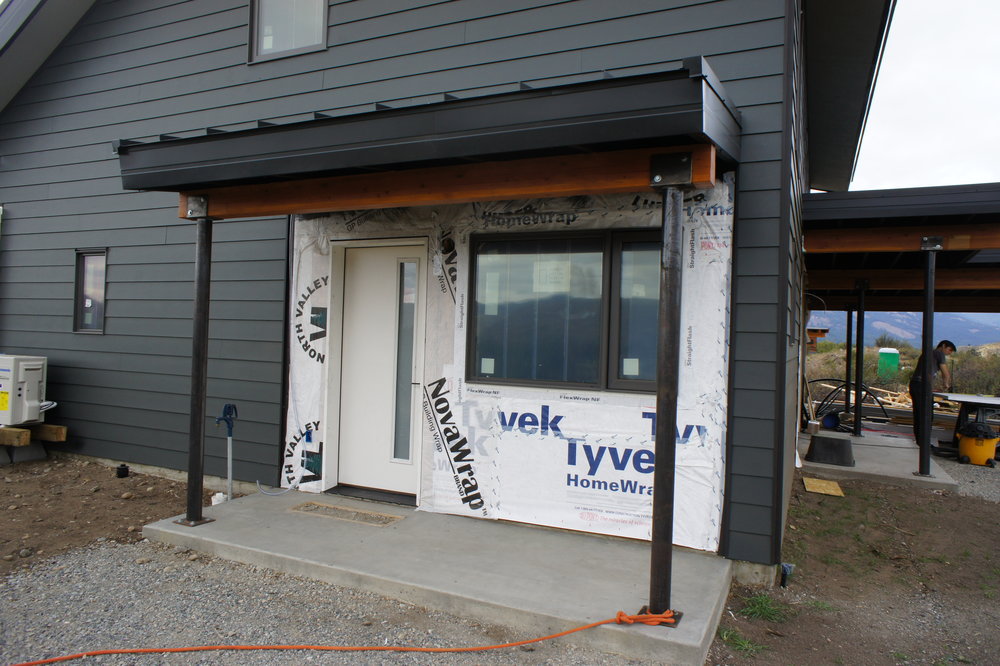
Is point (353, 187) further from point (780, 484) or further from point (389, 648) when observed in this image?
point (780, 484)

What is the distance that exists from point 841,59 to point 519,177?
5.23m

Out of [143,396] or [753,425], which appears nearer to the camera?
[753,425]

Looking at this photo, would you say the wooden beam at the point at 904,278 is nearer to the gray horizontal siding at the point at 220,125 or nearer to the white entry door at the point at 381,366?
the gray horizontal siding at the point at 220,125

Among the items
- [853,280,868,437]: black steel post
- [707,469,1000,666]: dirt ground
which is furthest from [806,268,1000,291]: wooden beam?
[707,469,1000,666]: dirt ground

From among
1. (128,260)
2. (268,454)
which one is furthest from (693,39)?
(128,260)

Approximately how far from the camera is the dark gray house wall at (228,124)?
4.00 m

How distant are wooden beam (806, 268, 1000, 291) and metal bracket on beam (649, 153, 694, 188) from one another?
25.8 ft

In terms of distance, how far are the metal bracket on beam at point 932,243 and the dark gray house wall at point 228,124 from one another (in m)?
4.21

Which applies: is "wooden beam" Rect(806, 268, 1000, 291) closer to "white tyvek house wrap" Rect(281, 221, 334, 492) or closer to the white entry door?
the white entry door

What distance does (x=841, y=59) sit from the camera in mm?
6930

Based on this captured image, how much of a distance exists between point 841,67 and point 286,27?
19.0 ft

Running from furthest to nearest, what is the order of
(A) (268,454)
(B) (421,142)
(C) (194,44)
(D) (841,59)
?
(D) (841,59) < (C) (194,44) < (A) (268,454) < (B) (421,142)

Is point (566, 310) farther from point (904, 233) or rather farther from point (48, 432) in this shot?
point (48, 432)

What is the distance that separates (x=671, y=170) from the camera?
3207 mm
